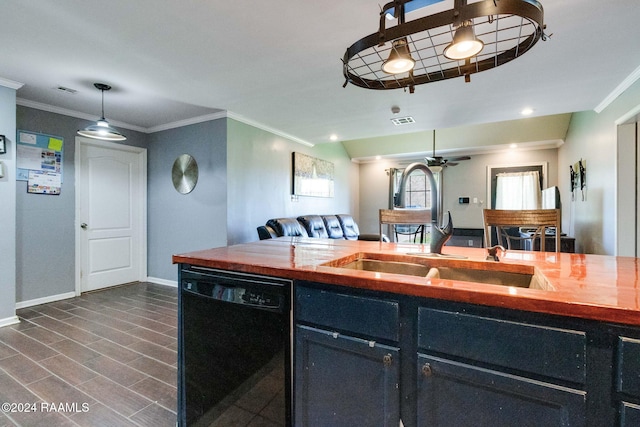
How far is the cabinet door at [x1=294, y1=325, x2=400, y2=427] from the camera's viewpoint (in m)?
0.97

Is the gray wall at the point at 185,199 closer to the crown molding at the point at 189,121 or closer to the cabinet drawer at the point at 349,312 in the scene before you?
the crown molding at the point at 189,121

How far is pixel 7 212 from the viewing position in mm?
2963

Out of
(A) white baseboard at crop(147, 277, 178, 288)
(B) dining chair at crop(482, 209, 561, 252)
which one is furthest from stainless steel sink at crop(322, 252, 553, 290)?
(A) white baseboard at crop(147, 277, 178, 288)

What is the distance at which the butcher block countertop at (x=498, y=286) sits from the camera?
76 centimetres

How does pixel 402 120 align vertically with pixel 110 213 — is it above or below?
above

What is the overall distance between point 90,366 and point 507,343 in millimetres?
2731

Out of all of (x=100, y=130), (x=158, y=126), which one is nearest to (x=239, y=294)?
(x=100, y=130)

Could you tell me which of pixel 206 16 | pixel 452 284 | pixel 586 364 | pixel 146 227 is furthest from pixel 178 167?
pixel 586 364

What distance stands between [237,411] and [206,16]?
227 centimetres

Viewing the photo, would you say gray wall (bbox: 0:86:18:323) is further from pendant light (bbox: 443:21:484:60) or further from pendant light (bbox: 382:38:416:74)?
pendant light (bbox: 443:21:484:60)

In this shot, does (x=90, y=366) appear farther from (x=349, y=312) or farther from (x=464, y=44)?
(x=464, y=44)

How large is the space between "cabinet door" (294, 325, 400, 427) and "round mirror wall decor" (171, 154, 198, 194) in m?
3.64

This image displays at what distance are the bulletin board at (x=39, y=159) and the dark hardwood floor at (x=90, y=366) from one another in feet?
4.80

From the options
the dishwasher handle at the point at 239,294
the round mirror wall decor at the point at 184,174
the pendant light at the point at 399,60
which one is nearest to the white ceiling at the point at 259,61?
the round mirror wall decor at the point at 184,174
